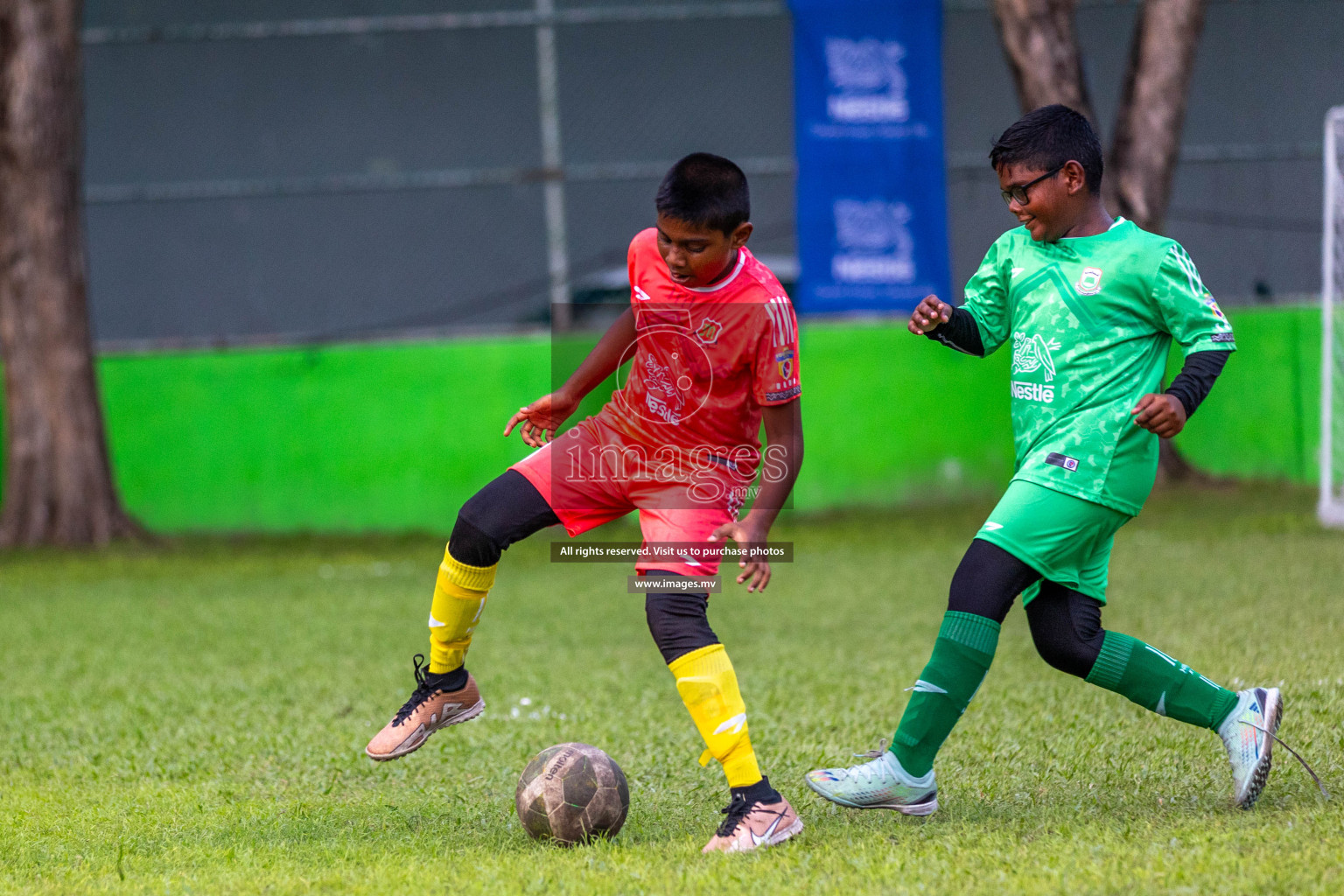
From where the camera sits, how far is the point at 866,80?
12.4 m

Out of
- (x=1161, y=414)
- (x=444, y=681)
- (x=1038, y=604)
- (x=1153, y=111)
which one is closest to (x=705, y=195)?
(x=1161, y=414)

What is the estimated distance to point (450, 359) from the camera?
13.2m

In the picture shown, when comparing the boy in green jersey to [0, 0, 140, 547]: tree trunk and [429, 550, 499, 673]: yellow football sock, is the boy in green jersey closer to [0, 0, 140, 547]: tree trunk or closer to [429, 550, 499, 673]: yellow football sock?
[429, 550, 499, 673]: yellow football sock

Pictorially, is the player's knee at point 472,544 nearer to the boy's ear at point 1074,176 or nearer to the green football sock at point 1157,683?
the green football sock at point 1157,683

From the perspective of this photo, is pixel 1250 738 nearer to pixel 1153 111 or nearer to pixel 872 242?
pixel 872 242

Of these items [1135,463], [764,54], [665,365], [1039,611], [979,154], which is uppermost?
[764,54]

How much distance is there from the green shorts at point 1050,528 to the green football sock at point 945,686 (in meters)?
0.21

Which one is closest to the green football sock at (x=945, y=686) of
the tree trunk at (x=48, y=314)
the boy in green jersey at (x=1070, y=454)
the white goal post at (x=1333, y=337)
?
the boy in green jersey at (x=1070, y=454)

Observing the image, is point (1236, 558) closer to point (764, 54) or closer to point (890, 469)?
point (890, 469)

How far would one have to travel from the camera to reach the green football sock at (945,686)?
12.0 feet

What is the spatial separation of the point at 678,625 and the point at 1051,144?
63.2 inches

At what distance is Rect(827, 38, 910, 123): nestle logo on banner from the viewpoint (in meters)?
12.4

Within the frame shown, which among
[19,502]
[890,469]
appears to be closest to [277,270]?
[19,502]

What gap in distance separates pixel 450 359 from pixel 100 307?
455 centimetres
